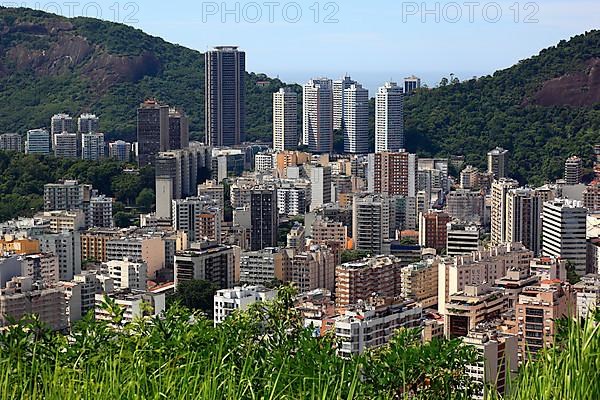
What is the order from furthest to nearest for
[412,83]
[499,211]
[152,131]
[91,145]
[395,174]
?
[412,83] < [91,145] < [152,131] < [395,174] < [499,211]

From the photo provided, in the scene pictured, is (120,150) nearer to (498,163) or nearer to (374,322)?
(498,163)

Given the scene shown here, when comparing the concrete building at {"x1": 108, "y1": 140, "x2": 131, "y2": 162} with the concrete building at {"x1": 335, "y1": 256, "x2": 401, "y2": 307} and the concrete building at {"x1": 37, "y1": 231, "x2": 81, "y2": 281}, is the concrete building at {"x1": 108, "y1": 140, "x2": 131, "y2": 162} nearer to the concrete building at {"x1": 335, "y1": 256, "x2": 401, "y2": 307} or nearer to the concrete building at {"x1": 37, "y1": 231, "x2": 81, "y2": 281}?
the concrete building at {"x1": 37, "y1": 231, "x2": 81, "y2": 281}

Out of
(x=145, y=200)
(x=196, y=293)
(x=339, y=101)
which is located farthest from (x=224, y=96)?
(x=196, y=293)

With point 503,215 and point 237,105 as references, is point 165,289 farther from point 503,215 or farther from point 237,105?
point 237,105

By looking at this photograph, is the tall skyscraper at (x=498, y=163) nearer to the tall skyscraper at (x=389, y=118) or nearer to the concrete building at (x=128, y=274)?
the tall skyscraper at (x=389, y=118)

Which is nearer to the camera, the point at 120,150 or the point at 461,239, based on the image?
the point at 461,239
